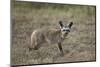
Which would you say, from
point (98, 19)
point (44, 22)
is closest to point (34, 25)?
point (44, 22)

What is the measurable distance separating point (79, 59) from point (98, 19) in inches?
25.2

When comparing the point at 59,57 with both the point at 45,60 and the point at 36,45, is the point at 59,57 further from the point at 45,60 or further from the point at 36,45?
the point at 36,45

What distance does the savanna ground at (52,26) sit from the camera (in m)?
2.17

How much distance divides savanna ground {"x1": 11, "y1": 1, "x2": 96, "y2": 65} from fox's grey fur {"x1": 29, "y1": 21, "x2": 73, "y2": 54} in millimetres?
52

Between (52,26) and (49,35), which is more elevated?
(52,26)

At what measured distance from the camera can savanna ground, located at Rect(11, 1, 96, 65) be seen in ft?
7.13

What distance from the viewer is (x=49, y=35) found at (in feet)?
7.59

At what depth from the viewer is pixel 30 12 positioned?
223cm

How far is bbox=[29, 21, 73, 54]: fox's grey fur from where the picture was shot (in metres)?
2.25

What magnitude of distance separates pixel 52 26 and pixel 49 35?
12 centimetres

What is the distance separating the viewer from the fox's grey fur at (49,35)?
2252 mm

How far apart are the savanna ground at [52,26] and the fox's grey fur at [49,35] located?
0.05 metres

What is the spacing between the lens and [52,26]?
231 centimetres

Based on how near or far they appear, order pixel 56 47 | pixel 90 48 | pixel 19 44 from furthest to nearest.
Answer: pixel 90 48 → pixel 56 47 → pixel 19 44
